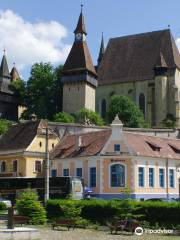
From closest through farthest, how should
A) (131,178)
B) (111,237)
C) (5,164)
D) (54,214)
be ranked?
(111,237) → (54,214) → (131,178) → (5,164)

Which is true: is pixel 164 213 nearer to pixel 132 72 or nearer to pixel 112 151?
pixel 112 151

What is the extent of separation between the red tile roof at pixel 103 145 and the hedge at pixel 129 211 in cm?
1820

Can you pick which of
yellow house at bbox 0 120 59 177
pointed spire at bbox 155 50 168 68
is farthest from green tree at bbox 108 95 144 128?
yellow house at bbox 0 120 59 177

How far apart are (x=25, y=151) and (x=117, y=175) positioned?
12678mm

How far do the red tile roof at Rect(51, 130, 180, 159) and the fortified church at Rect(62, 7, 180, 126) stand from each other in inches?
1678

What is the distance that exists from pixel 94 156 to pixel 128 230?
22.5 meters

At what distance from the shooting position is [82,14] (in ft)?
350

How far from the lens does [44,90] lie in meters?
101

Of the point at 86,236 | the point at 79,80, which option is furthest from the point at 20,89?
the point at 86,236

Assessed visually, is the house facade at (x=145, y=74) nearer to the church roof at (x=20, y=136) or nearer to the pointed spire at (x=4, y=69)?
the pointed spire at (x=4, y=69)

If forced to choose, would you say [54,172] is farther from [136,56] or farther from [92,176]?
[136,56]

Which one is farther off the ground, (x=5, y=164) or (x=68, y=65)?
(x=68, y=65)

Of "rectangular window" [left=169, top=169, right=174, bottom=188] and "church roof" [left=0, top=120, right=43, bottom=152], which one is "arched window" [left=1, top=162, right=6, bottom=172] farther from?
"rectangular window" [left=169, top=169, right=174, bottom=188]

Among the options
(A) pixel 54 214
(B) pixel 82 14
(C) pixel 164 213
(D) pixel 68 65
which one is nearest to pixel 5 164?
(A) pixel 54 214
